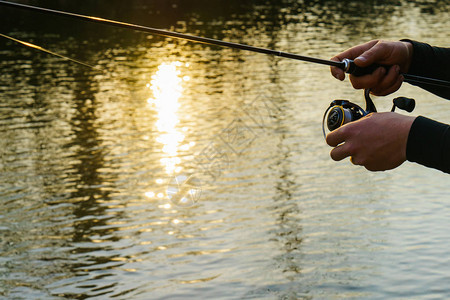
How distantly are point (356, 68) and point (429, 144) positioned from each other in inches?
39.8

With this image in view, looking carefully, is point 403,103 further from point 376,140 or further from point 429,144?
point 429,144

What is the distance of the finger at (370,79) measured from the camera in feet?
12.0

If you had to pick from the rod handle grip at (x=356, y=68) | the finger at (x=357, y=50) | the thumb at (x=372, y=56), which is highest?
the finger at (x=357, y=50)

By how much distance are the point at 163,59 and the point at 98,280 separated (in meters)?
20.2

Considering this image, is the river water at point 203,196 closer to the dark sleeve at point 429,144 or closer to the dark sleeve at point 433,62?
the dark sleeve at point 433,62

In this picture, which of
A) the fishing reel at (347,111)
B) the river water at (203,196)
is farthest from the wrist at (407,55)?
the river water at (203,196)

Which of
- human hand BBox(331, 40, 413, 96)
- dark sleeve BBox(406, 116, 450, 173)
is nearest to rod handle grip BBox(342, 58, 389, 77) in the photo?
human hand BBox(331, 40, 413, 96)

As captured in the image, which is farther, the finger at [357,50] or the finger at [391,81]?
the finger at [357,50]

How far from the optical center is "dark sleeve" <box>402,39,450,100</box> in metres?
3.62

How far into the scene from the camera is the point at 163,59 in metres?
27.9

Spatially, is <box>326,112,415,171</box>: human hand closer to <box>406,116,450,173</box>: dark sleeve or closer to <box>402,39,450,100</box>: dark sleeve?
<box>406,116,450,173</box>: dark sleeve

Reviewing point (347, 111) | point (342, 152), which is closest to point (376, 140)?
point (342, 152)

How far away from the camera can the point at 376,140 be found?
2.83 m

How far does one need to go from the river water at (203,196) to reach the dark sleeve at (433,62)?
4.39 m
